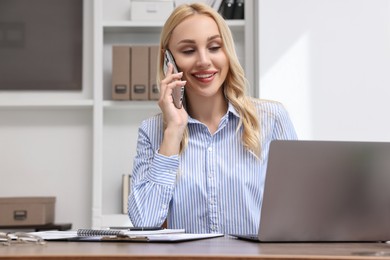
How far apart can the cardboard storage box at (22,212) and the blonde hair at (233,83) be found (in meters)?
2.08

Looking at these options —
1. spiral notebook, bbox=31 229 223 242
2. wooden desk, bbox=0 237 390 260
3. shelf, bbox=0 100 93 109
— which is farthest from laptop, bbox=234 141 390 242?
shelf, bbox=0 100 93 109

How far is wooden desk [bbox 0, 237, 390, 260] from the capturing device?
1025 mm

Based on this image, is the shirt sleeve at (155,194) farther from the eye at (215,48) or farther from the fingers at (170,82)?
the eye at (215,48)

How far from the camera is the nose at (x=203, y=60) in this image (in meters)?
Result: 2.10

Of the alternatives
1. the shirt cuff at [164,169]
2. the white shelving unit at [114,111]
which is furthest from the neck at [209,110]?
the white shelving unit at [114,111]

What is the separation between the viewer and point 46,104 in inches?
166

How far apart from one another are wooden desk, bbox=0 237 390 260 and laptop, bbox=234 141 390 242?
5 centimetres

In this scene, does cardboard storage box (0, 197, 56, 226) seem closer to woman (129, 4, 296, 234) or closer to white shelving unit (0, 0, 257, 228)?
white shelving unit (0, 0, 257, 228)

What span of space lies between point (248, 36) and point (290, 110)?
1.97 ft

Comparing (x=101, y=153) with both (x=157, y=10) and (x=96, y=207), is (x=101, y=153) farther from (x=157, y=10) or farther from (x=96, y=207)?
(x=157, y=10)

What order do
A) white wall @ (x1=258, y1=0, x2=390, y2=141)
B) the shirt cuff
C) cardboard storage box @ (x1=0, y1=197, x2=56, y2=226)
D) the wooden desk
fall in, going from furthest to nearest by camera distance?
1. cardboard storage box @ (x1=0, y1=197, x2=56, y2=226)
2. white wall @ (x1=258, y1=0, x2=390, y2=141)
3. the shirt cuff
4. the wooden desk

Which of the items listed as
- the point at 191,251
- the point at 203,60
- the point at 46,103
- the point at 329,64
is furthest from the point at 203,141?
the point at 46,103

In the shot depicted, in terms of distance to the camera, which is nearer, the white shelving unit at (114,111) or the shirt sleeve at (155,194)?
the shirt sleeve at (155,194)

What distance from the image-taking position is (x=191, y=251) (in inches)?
43.9
